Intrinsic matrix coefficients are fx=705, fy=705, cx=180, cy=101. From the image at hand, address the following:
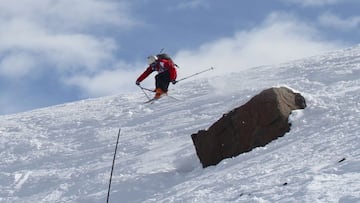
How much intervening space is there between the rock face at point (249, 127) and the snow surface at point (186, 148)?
26 centimetres

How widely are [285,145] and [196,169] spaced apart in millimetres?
2063

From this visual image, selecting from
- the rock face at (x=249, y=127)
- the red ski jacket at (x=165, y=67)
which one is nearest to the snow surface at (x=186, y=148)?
the rock face at (x=249, y=127)

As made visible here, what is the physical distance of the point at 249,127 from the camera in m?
14.1

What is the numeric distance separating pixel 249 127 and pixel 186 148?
7.42 ft

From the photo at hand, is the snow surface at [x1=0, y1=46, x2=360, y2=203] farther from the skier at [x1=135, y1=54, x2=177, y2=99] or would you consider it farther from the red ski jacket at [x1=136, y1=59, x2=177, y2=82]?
the red ski jacket at [x1=136, y1=59, x2=177, y2=82]

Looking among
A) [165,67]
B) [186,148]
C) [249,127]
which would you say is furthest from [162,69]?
[249,127]

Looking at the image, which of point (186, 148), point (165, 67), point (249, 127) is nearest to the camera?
point (249, 127)

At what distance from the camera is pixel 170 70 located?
716 inches

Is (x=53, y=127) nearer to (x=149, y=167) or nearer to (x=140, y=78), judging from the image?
(x=140, y=78)

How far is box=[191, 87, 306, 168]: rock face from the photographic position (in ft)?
45.3

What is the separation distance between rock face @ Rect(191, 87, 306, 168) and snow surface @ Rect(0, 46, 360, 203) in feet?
0.85

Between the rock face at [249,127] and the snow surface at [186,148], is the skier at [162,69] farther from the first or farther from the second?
the rock face at [249,127]

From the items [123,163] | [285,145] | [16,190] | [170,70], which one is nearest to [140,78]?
[170,70]

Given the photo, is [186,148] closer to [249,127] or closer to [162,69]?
[249,127]
